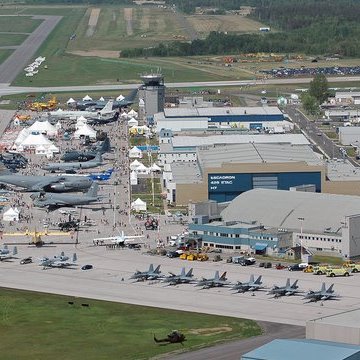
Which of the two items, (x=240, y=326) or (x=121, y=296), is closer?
(x=240, y=326)

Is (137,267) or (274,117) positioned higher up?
(274,117)

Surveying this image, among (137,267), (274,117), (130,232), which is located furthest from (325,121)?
(137,267)

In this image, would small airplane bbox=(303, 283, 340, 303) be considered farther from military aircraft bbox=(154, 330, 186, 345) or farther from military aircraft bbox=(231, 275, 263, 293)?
military aircraft bbox=(154, 330, 186, 345)

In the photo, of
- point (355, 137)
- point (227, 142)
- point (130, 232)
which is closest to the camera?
point (130, 232)

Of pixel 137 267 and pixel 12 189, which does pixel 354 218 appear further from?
pixel 12 189

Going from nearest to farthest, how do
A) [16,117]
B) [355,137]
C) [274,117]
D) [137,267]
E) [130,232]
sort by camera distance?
[137,267] → [130,232] → [355,137] → [274,117] → [16,117]

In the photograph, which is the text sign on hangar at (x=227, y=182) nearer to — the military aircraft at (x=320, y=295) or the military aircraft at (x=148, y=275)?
the military aircraft at (x=148, y=275)

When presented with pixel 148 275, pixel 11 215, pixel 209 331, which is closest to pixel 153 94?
pixel 11 215
